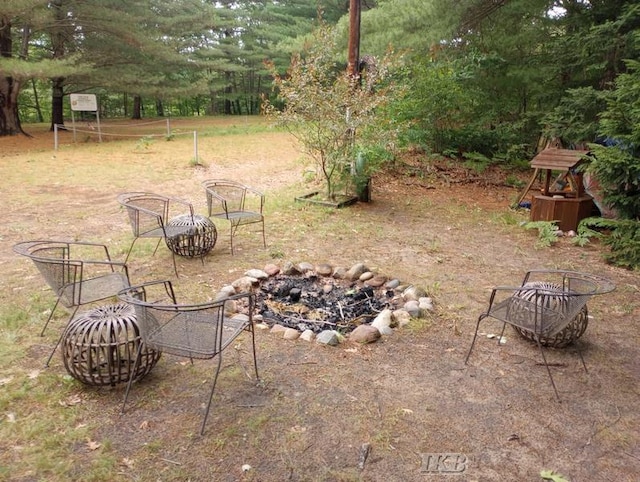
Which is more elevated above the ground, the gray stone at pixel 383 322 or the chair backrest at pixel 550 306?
the chair backrest at pixel 550 306

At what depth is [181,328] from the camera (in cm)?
257

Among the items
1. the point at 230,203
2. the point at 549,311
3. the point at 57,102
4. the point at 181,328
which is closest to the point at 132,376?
the point at 181,328

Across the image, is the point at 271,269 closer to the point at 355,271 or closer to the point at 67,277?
the point at 355,271

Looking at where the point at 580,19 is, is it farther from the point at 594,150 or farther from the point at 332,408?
the point at 332,408

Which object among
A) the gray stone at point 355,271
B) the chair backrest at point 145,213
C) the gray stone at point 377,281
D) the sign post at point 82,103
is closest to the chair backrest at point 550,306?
the gray stone at point 377,281

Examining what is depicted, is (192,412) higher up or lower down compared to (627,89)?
lower down

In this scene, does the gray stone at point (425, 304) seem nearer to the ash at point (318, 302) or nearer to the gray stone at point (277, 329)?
the ash at point (318, 302)

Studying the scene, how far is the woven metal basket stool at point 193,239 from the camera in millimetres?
4758

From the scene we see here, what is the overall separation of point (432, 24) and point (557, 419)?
845 centimetres

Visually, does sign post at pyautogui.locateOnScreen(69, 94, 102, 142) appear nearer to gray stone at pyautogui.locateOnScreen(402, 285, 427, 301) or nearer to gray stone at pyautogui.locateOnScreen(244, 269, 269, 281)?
gray stone at pyautogui.locateOnScreen(244, 269, 269, 281)

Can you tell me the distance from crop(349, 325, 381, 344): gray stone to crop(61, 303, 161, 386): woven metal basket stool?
1.45 meters

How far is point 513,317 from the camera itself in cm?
310

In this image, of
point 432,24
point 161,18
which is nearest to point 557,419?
point 432,24

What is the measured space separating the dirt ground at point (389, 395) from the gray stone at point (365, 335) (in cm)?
7
